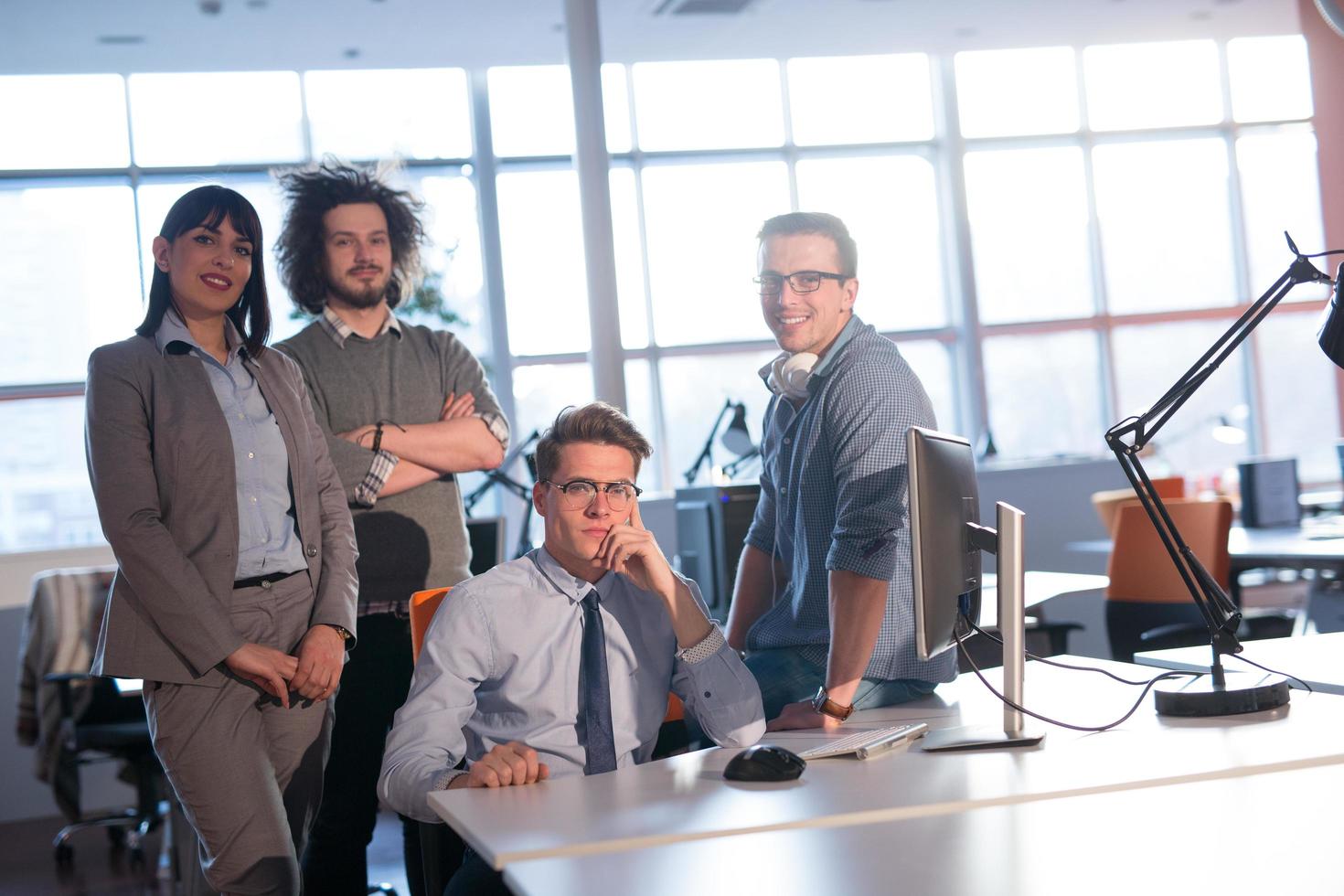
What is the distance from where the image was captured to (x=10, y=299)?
750 cm

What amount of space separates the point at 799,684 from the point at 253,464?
1083 mm

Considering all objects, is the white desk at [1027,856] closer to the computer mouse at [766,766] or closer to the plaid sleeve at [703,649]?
the computer mouse at [766,766]

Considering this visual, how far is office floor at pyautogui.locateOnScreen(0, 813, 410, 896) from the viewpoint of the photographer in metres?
4.32

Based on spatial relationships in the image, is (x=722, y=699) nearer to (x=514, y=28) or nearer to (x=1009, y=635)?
(x=1009, y=635)

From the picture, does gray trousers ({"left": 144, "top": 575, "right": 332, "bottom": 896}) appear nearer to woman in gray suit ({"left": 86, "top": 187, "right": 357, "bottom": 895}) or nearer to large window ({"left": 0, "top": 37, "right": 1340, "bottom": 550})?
woman in gray suit ({"left": 86, "top": 187, "right": 357, "bottom": 895})

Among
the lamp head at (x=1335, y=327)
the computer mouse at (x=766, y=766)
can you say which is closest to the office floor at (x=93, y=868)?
the computer mouse at (x=766, y=766)

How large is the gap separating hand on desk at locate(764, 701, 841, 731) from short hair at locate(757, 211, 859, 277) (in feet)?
2.86

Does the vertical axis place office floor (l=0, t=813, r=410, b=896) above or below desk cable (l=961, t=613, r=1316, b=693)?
below

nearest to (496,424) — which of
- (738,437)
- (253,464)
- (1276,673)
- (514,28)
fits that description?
(253,464)

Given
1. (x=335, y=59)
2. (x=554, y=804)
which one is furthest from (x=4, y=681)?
(x=554, y=804)

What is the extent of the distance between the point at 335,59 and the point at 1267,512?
5768mm

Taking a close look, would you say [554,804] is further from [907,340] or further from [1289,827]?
[907,340]

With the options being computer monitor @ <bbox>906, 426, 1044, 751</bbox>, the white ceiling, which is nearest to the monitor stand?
computer monitor @ <bbox>906, 426, 1044, 751</bbox>

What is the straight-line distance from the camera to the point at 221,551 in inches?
85.5
